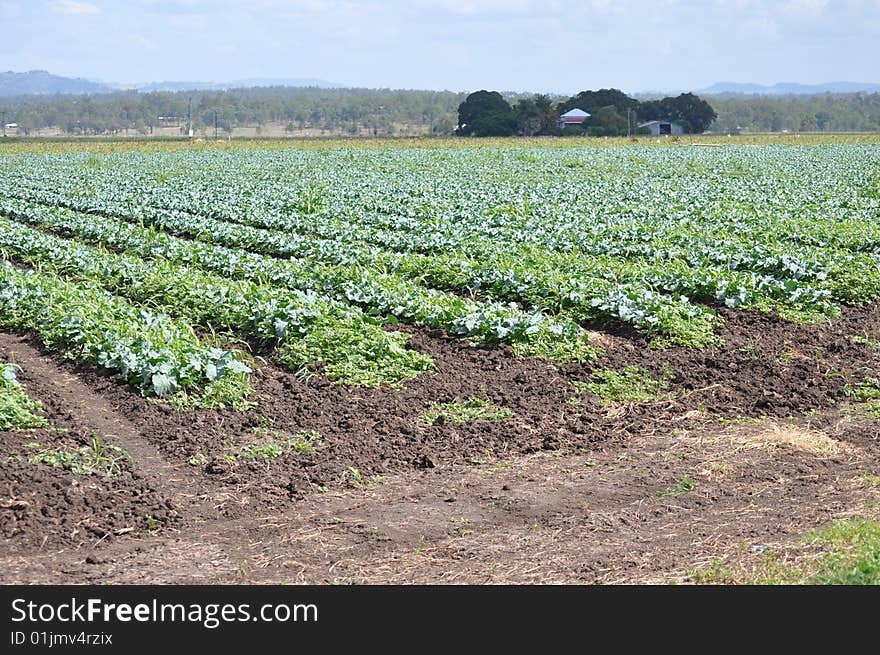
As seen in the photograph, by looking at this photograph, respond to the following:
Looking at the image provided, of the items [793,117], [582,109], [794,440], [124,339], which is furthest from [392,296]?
[793,117]

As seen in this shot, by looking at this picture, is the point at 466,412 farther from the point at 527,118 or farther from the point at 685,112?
the point at 685,112

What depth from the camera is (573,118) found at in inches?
4262

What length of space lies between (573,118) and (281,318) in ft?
337

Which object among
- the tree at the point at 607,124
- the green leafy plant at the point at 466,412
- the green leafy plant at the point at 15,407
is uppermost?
the tree at the point at 607,124

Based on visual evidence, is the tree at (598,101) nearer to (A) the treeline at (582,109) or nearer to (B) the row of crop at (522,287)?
(A) the treeline at (582,109)

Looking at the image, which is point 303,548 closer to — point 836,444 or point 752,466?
point 752,466

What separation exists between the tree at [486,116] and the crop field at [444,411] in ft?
273

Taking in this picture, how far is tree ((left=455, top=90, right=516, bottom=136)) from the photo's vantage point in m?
97.5

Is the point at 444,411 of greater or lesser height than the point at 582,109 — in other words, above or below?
below

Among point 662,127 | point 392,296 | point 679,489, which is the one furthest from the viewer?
point 662,127

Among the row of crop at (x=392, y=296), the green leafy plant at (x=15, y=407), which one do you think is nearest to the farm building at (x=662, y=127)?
the row of crop at (x=392, y=296)

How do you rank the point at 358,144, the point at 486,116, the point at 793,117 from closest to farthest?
the point at 358,144 → the point at 486,116 → the point at 793,117

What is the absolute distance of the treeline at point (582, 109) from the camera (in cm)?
9619

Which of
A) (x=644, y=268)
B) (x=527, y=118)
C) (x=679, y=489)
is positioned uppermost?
(x=527, y=118)
